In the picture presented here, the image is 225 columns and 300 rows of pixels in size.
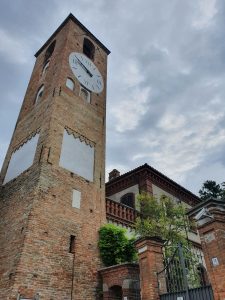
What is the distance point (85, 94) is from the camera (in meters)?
17.0

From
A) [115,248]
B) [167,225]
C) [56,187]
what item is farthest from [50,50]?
[115,248]

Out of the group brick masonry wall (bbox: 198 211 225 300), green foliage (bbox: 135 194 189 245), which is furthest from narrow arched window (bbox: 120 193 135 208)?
brick masonry wall (bbox: 198 211 225 300)

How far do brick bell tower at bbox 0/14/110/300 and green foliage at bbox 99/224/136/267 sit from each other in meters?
0.32

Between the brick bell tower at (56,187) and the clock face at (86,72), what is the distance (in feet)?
0.28

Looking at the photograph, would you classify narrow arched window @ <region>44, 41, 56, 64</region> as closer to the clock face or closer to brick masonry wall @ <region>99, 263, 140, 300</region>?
Result: the clock face

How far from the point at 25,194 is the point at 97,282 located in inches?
169

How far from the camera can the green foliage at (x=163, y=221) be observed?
37.9 feet

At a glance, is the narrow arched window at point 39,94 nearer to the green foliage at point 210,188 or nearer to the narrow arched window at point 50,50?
the narrow arched window at point 50,50

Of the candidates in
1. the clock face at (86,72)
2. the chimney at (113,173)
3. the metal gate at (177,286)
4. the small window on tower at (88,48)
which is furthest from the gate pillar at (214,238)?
the small window on tower at (88,48)

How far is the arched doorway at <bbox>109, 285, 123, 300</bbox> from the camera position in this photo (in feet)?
32.3

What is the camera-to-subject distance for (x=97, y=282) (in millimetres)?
10398

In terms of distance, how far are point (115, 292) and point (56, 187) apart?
175 inches

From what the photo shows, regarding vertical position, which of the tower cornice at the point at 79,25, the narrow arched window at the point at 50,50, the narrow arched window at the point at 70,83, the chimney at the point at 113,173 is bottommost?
the chimney at the point at 113,173

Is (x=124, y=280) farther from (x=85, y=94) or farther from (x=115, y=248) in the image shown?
(x=85, y=94)
